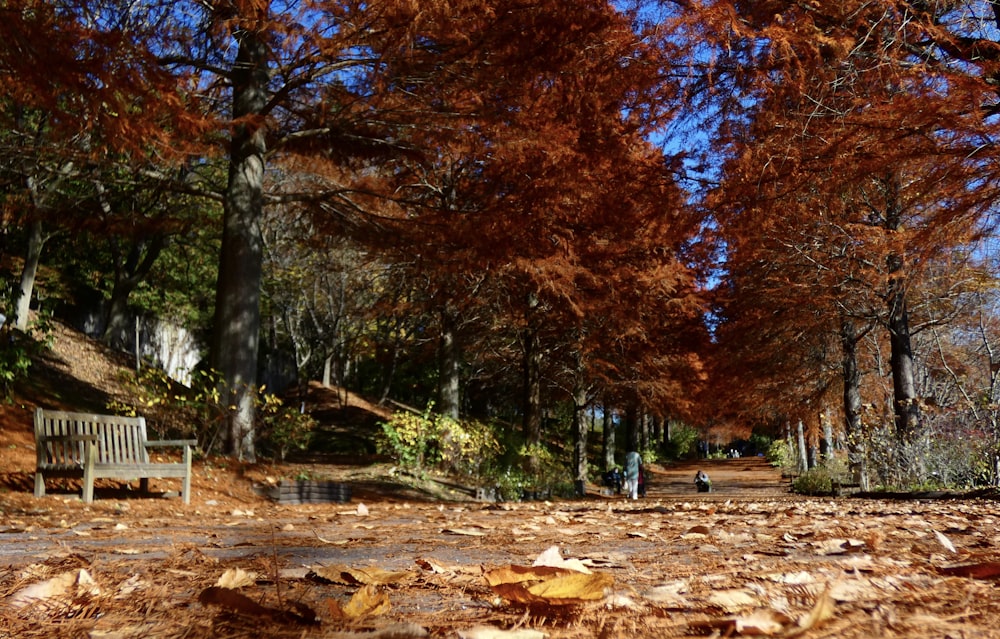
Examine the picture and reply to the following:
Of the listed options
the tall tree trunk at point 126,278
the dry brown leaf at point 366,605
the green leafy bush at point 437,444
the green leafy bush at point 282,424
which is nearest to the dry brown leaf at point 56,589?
the dry brown leaf at point 366,605

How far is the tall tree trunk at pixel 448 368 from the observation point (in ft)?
49.8

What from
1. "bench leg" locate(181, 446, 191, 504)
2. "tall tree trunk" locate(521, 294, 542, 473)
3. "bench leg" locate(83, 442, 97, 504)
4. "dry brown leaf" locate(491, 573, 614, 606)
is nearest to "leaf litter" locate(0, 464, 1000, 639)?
"dry brown leaf" locate(491, 573, 614, 606)

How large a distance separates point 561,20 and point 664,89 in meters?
1.94

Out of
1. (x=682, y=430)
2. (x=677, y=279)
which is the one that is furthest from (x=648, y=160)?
(x=682, y=430)

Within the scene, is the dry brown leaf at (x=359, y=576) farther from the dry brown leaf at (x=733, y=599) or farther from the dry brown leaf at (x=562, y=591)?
the dry brown leaf at (x=733, y=599)

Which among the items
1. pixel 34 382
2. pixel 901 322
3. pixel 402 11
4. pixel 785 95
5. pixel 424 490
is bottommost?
pixel 424 490

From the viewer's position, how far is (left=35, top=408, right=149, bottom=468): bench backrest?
23.3 ft

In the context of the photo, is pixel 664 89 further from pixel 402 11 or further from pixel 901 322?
pixel 901 322

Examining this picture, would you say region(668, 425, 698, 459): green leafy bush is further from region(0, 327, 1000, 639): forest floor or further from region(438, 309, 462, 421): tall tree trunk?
region(0, 327, 1000, 639): forest floor

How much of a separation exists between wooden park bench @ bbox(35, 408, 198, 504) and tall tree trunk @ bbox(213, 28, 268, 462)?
2.07m

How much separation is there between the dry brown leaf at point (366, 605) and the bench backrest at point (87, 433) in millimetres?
6393

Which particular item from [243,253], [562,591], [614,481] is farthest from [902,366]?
[562,591]

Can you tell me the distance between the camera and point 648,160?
1040 centimetres

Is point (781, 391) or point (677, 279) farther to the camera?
point (781, 391)
